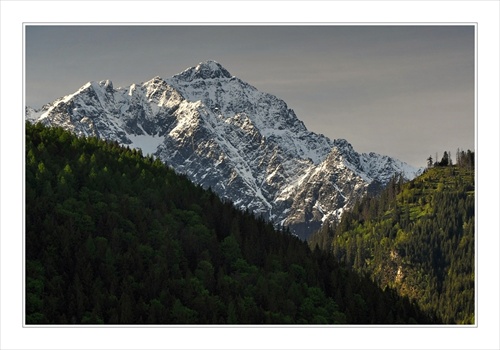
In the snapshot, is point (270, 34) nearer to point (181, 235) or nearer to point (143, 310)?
point (143, 310)

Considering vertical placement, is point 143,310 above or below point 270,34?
below

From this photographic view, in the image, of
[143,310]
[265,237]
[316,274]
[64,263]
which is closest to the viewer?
[143,310]

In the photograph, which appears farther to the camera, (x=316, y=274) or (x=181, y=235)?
(x=316, y=274)

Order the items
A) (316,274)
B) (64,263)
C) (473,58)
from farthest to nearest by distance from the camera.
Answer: (316,274) → (64,263) → (473,58)

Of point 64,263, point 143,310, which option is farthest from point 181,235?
point 143,310
